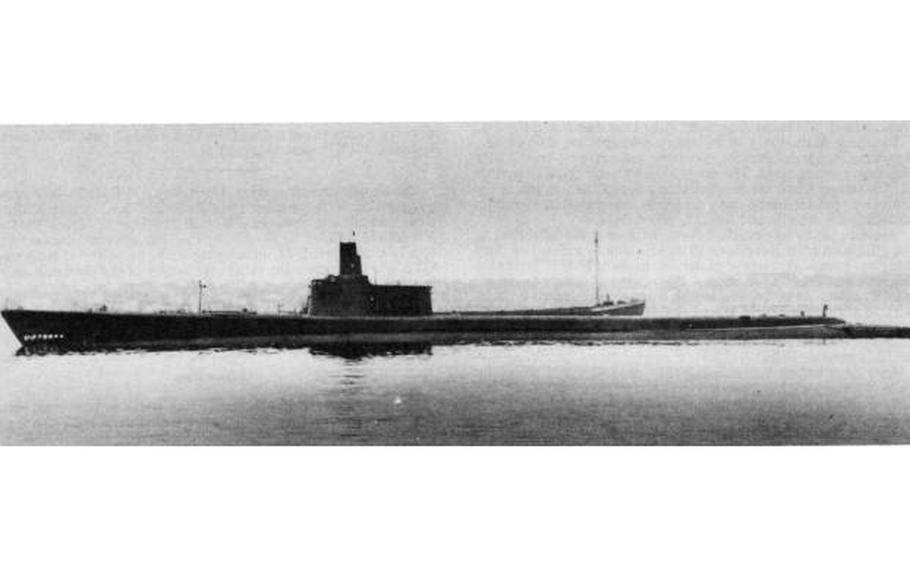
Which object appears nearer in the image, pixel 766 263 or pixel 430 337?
pixel 766 263

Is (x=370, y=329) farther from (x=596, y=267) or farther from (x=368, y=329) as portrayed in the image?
(x=596, y=267)

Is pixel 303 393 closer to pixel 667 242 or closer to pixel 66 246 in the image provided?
pixel 66 246

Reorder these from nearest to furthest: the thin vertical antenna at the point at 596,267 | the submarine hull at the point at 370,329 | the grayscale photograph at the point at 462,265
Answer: the grayscale photograph at the point at 462,265
the thin vertical antenna at the point at 596,267
the submarine hull at the point at 370,329

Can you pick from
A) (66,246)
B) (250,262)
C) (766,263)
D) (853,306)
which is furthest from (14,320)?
(853,306)

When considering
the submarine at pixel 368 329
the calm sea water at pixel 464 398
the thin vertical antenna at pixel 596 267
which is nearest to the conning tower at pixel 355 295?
the submarine at pixel 368 329

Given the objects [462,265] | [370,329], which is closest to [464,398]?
[462,265]

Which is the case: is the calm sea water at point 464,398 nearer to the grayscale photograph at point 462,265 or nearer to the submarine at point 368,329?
the grayscale photograph at point 462,265

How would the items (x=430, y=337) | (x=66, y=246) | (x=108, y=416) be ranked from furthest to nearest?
(x=430, y=337)
(x=66, y=246)
(x=108, y=416)
